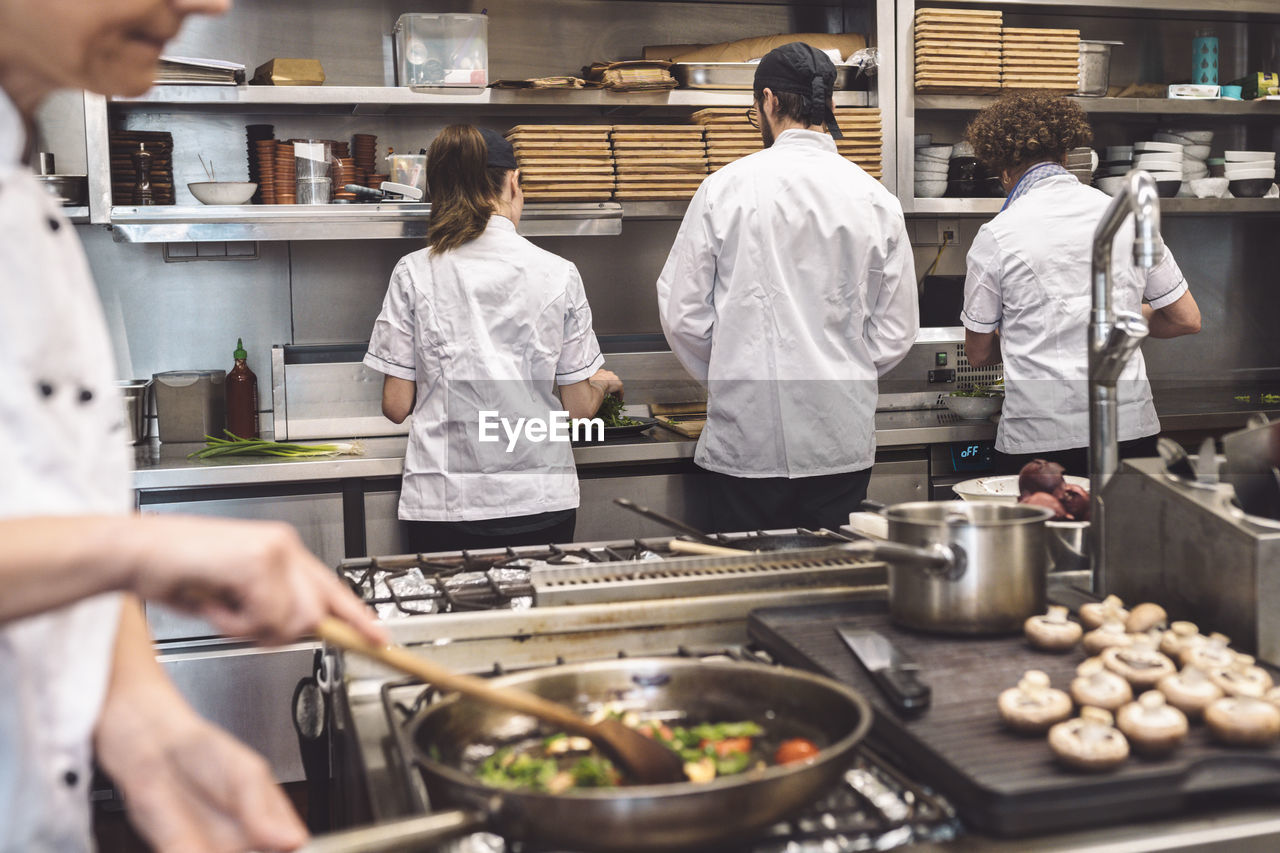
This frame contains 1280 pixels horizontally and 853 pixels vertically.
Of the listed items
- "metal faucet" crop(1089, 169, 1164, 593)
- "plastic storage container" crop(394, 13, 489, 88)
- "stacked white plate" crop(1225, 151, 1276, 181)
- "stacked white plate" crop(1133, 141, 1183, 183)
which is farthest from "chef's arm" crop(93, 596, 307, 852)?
"stacked white plate" crop(1225, 151, 1276, 181)

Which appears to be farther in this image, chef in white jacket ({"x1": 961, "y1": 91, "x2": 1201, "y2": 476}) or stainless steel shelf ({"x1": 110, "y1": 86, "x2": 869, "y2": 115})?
stainless steel shelf ({"x1": 110, "y1": 86, "x2": 869, "y2": 115})

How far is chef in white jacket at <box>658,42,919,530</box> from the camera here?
117 inches

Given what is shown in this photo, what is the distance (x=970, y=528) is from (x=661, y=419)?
2410 millimetres

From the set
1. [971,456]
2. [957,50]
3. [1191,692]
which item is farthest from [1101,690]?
[957,50]

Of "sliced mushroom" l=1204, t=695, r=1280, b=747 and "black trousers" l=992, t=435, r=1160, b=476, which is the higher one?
"sliced mushroom" l=1204, t=695, r=1280, b=747

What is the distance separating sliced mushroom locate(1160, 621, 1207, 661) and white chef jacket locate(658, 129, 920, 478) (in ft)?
5.93

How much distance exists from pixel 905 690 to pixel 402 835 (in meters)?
0.51

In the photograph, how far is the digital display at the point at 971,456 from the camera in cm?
353

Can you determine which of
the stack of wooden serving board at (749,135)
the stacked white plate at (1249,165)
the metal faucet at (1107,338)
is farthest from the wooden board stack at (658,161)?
the metal faucet at (1107,338)

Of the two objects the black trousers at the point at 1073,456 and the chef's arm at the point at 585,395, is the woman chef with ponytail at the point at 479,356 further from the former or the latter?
the black trousers at the point at 1073,456

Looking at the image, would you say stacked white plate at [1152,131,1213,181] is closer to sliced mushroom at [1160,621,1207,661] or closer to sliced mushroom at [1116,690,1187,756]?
sliced mushroom at [1160,621,1207,661]

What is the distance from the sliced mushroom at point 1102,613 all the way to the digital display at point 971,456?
2.22m

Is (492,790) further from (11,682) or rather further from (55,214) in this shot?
(55,214)

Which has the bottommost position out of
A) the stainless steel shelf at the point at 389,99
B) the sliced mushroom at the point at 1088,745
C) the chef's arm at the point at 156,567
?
the sliced mushroom at the point at 1088,745
